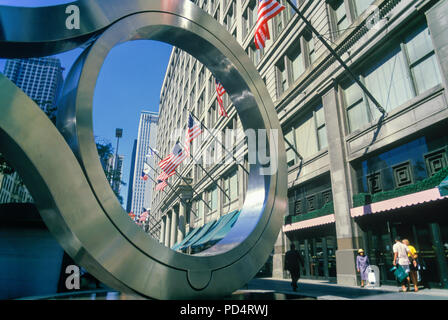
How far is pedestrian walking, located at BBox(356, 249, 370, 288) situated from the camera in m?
10.7

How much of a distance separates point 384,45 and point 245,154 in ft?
37.3

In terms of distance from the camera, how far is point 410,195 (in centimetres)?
943

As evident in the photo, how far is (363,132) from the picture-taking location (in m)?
11.8

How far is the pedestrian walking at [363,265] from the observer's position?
10688 millimetres

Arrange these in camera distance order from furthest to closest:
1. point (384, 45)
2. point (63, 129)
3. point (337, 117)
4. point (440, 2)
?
1. point (337, 117)
2. point (384, 45)
3. point (440, 2)
4. point (63, 129)

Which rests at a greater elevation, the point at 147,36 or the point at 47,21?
the point at 147,36

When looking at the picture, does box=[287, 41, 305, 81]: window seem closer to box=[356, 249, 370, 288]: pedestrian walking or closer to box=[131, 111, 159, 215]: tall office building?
box=[356, 249, 370, 288]: pedestrian walking

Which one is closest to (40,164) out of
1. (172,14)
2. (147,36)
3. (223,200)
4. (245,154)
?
(147,36)

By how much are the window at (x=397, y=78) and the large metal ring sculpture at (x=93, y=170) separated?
305 inches

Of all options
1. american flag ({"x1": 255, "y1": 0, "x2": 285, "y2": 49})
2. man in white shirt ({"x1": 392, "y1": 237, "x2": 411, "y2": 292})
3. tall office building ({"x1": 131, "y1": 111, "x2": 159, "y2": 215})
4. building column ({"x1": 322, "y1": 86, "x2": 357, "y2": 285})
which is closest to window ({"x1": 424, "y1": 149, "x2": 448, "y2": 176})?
man in white shirt ({"x1": 392, "y1": 237, "x2": 411, "y2": 292})

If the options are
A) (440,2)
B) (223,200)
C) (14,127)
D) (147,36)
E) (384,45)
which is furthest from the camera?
(223,200)

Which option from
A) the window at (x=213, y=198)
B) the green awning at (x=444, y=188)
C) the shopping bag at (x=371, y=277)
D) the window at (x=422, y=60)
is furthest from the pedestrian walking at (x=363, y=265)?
the window at (x=213, y=198)

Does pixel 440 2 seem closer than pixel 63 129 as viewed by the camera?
No

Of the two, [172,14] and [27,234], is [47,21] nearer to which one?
[172,14]
